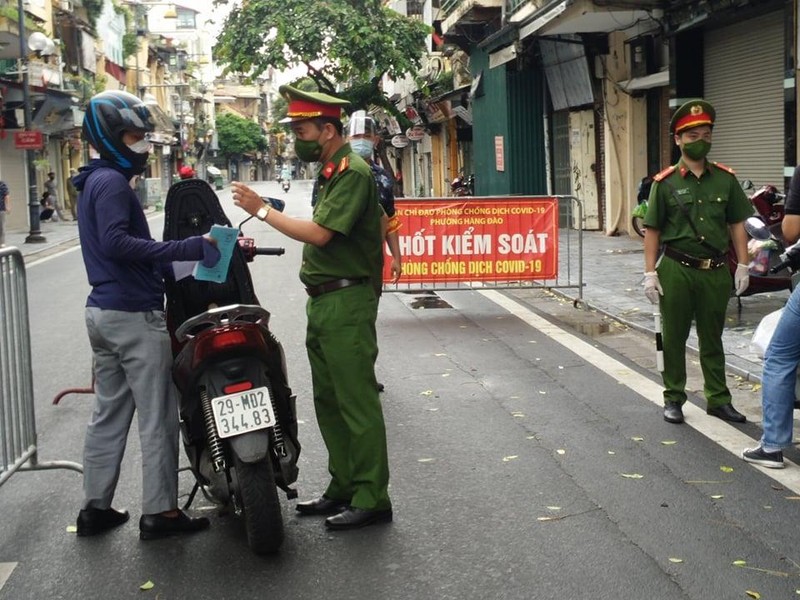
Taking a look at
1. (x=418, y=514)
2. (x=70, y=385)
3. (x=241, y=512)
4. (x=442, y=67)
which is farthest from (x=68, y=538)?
(x=442, y=67)

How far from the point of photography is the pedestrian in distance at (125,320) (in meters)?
4.31

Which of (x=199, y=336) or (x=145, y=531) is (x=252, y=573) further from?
(x=199, y=336)

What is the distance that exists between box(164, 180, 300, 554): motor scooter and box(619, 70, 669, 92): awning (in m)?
14.5

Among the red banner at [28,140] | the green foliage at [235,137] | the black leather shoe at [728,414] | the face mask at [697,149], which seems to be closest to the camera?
the face mask at [697,149]

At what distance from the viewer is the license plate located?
420 cm

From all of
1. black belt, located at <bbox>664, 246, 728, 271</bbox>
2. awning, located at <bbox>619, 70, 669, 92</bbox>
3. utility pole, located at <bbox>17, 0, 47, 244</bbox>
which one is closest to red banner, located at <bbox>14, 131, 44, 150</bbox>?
utility pole, located at <bbox>17, 0, 47, 244</bbox>

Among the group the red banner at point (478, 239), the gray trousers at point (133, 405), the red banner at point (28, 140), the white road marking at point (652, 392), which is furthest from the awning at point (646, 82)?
the gray trousers at point (133, 405)

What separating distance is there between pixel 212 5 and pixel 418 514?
96.0 ft

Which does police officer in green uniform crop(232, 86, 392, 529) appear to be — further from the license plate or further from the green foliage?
the green foliage

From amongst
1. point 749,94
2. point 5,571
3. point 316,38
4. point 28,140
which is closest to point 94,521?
point 5,571

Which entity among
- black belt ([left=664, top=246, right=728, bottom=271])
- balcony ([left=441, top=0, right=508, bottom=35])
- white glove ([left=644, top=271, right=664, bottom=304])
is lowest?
white glove ([left=644, top=271, right=664, bottom=304])

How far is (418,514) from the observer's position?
15.5ft

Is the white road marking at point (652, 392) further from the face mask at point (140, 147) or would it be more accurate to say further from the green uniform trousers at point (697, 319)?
the face mask at point (140, 147)

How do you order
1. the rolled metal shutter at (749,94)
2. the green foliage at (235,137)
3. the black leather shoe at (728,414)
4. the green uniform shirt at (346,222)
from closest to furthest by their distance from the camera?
1. the green uniform shirt at (346,222)
2. the black leather shoe at (728,414)
3. the rolled metal shutter at (749,94)
4. the green foliage at (235,137)
